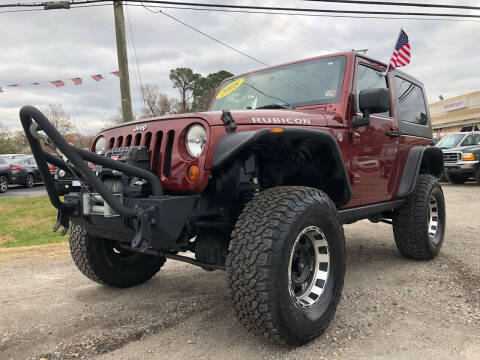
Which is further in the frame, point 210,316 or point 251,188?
point 210,316

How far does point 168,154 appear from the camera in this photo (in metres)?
2.54

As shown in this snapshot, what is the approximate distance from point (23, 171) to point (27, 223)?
9.42m

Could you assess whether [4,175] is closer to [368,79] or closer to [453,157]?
[368,79]

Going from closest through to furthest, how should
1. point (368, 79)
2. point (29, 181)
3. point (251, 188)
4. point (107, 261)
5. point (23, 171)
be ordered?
1. point (251, 188)
2. point (107, 261)
3. point (368, 79)
4. point (23, 171)
5. point (29, 181)

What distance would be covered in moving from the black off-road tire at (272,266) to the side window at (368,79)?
5.03ft

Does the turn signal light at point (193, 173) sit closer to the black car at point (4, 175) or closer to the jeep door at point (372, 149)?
the jeep door at point (372, 149)

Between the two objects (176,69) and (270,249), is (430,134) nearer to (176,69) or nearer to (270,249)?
(270,249)

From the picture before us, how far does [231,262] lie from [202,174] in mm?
548

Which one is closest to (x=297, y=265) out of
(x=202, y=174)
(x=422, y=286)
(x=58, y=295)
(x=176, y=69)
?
(x=202, y=174)

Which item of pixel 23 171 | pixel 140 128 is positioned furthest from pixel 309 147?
pixel 23 171

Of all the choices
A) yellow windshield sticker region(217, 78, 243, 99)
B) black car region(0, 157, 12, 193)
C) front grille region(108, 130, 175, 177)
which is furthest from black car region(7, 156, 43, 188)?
front grille region(108, 130, 175, 177)

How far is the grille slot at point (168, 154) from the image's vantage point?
2.50 metres

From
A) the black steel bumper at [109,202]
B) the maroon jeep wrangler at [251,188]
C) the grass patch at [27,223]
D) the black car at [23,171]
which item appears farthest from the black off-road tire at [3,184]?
the black steel bumper at [109,202]

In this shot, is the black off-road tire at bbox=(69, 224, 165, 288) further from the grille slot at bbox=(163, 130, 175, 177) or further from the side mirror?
the side mirror
